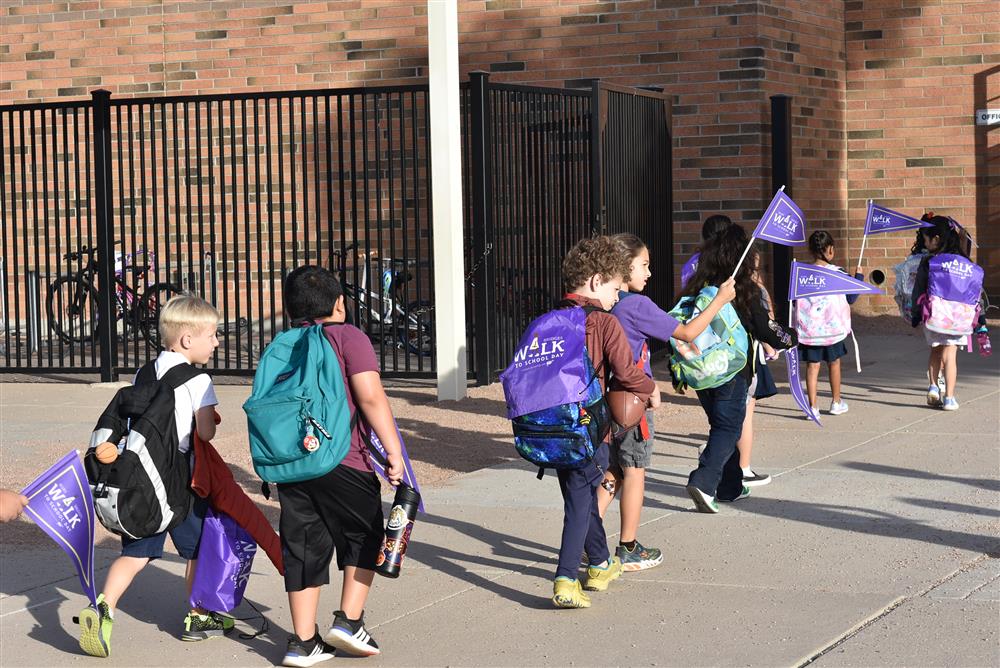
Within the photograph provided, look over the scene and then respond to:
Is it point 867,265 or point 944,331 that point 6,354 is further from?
point 867,265

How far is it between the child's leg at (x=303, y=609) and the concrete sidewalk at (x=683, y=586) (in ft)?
0.63

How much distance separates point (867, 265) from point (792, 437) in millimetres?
8226

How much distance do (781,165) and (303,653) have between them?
37.0 ft

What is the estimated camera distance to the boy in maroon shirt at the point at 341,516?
5.12 meters

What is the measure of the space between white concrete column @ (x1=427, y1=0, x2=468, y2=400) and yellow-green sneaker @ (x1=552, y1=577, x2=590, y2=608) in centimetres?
605

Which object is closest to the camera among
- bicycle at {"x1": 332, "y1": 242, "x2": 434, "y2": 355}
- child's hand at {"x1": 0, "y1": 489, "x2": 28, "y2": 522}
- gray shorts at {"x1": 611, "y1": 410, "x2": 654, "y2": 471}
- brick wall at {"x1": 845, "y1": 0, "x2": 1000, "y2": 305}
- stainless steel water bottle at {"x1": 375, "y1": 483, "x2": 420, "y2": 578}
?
child's hand at {"x1": 0, "y1": 489, "x2": 28, "y2": 522}

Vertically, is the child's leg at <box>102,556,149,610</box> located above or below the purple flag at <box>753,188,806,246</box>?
below

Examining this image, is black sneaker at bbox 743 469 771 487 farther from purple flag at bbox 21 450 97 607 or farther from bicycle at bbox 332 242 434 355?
bicycle at bbox 332 242 434 355

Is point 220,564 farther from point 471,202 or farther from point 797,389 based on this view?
point 471,202

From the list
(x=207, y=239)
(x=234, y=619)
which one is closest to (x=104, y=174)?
(x=207, y=239)

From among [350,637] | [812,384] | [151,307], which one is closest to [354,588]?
[350,637]

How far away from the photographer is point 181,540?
5508mm

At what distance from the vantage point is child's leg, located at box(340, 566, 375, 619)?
17.0ft

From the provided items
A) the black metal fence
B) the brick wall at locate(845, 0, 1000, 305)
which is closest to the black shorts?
the black metal fence
